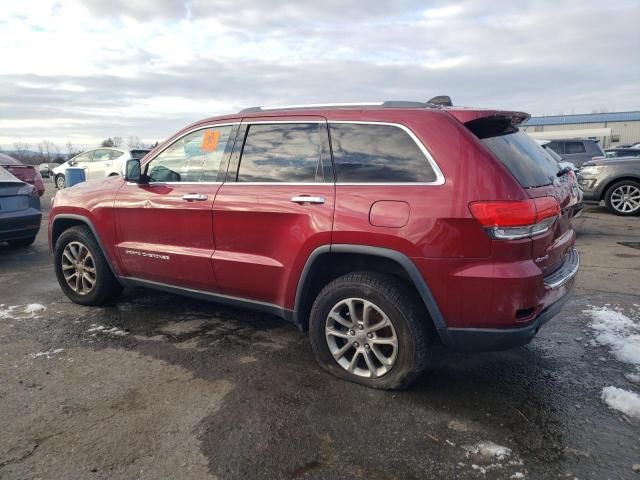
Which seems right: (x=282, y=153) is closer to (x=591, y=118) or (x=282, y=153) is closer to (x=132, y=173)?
(x=132, y=173)

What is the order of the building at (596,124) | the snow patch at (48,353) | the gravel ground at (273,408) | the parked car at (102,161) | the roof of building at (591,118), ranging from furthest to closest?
1. the roof of building at (591,118)
2. the building at (596,124)
3. the parked car at (102,161)
4. the snow patch at (48,353)
5. the gravel ground at (273,408)

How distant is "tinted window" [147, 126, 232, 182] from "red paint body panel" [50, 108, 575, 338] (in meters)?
0.09

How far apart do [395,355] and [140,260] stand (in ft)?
7.90

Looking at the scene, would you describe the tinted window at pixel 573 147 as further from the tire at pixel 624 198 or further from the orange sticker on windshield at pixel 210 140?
the orange sticker on windshield at pixel 210 140

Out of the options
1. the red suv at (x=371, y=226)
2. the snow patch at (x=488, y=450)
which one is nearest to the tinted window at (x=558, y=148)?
the red suv at (x=371, y=226)

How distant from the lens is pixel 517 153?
119 inches

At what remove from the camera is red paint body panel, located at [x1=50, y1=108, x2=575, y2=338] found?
2715 mm

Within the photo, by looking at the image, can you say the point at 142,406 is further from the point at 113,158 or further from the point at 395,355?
the point at 113,158

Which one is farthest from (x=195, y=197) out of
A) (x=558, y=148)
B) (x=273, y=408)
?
(x=558, y=148)

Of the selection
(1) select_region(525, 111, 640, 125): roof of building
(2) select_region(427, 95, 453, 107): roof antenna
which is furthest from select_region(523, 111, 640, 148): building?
(2) select_region(427, 95, 453, 107): roof antenna

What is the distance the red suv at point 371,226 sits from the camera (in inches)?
108

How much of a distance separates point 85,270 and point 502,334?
3812mm

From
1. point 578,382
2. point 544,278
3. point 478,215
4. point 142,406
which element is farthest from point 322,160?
point 578,382

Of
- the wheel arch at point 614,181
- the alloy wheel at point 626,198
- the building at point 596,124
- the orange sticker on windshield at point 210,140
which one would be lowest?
the alloy wheel at point 626,198
